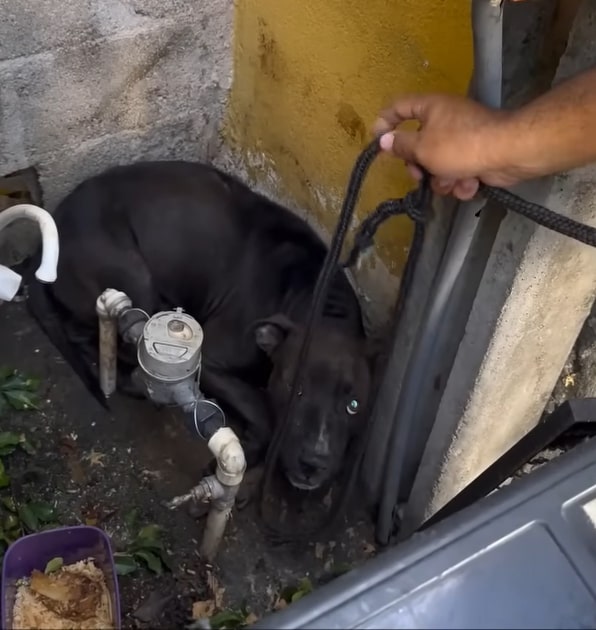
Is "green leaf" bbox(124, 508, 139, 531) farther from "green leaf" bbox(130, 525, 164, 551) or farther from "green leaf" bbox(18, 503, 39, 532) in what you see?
"green leaf" bbox(18, 503, 39, 532)

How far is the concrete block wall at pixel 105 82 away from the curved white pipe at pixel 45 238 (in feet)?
2.05

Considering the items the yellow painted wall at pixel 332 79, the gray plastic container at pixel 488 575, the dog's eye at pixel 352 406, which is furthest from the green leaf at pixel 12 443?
the gray plastic container at pixel 488 575

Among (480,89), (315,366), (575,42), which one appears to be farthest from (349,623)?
(315,366)

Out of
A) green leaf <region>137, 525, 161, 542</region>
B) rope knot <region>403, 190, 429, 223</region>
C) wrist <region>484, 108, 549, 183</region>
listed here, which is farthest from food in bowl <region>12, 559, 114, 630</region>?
wrist <region>484, 108, 549, 183</region>

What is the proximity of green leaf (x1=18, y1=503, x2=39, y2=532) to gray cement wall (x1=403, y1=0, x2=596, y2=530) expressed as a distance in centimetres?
98

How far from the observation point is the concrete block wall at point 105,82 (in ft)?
7.57

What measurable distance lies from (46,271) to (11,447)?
0.90m

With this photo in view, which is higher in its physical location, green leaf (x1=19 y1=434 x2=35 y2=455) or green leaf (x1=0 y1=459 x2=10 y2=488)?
green leaf (x1=0 y1=459 x2=10 y2=488)

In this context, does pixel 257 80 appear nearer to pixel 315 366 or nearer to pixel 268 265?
pixel 268 265

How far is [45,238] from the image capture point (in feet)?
5.53

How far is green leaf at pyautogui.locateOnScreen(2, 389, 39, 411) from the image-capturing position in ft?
8.06

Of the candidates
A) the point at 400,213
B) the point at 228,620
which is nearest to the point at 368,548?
the point at 228,620

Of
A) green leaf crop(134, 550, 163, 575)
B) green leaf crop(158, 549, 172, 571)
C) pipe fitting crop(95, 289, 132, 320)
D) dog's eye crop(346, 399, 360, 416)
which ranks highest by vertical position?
pipe fitting crop(95, 289, 132, 320)

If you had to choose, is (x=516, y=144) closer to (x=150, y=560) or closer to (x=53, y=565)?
(x=53, y=565)
